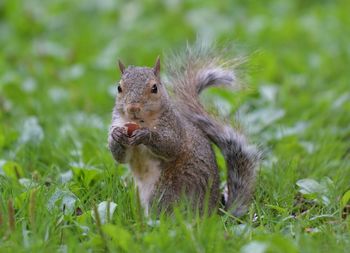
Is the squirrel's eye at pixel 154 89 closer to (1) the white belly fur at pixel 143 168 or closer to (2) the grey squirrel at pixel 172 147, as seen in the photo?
(2) the grey squirrel at pixel 172 147

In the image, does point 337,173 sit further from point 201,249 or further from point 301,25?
point 301,25

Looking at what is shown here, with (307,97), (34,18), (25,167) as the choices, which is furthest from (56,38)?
(25,167)

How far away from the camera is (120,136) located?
2824 millimetres

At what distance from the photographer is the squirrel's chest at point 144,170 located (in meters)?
2.90

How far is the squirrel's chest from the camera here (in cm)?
290

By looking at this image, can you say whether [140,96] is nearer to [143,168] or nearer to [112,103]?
[143,168]

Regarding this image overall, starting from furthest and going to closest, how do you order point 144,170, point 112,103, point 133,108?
point 112,103, point 144,170, point 133,108

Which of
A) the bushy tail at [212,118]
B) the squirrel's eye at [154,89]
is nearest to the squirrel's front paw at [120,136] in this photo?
the squirrel's eye at [154,89]

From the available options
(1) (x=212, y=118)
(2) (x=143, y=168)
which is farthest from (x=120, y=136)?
(1) (x=212, y=118)

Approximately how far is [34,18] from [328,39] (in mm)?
2324

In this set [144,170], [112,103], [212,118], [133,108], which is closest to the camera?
[133,108]

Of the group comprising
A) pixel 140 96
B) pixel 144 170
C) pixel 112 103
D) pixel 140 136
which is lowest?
pixel 144 170

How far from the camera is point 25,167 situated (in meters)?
3.48

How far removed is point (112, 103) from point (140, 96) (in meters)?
1.96
